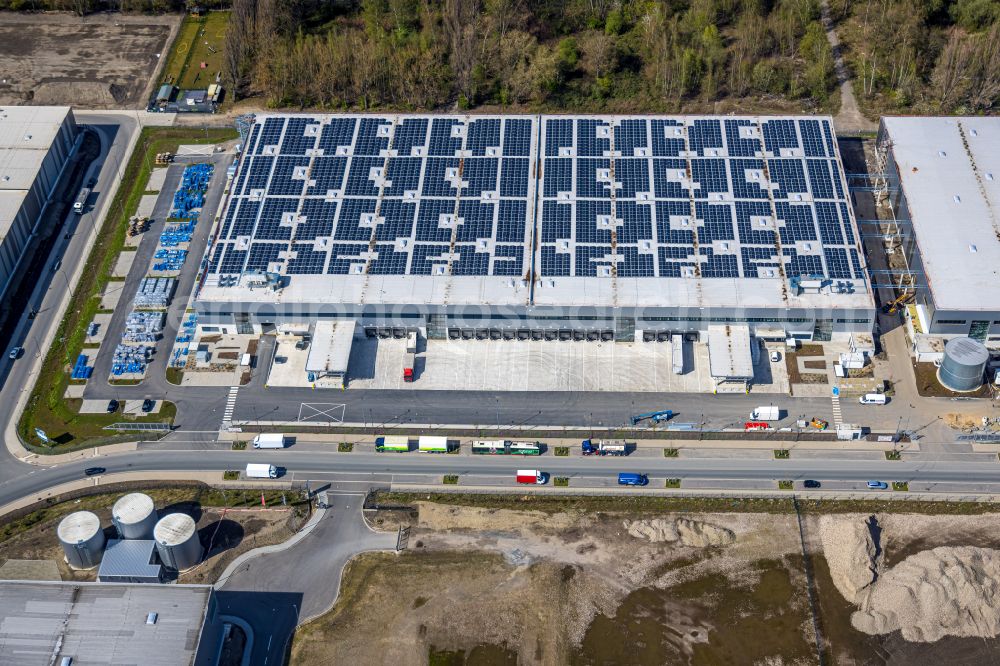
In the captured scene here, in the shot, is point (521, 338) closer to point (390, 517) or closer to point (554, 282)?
point (554, 282)

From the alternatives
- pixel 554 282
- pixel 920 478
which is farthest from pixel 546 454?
pixel 920 478

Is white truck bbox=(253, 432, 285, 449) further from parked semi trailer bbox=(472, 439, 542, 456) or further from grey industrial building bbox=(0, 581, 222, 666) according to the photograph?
grey industrial building bbox=(0, 581, 222, 666)

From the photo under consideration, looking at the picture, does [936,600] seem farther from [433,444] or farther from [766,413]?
[433,444]

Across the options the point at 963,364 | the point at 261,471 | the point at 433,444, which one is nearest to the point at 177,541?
the point at 261,471

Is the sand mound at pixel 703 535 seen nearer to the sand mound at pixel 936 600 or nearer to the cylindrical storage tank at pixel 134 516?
the sand mound at pixel 936 600

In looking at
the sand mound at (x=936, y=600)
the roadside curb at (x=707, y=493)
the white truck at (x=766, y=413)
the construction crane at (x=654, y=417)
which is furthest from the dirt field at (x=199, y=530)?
the sand mound at (x=936, y=600)
